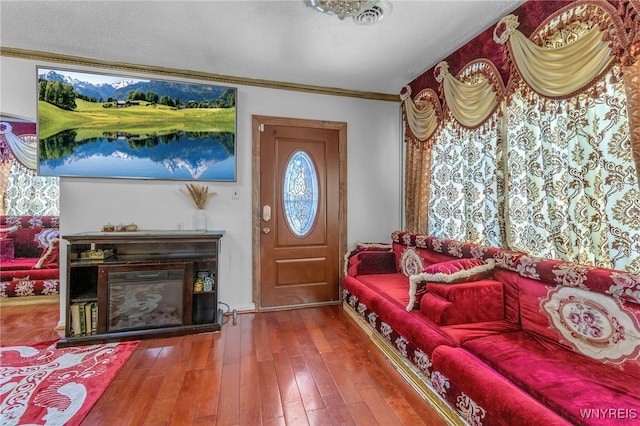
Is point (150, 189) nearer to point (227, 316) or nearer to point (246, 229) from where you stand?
point (246, 229)

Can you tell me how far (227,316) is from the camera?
120 inches

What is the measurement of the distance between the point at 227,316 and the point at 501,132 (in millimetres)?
3106

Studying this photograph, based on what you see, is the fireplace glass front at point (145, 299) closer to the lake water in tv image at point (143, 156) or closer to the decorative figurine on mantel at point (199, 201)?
the decorative figurine on mantel at point (199, 201)

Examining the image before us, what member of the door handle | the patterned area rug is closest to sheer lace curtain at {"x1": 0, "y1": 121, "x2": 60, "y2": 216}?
the patterned area rug

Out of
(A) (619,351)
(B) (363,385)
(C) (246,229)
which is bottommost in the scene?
(B) (363,385)

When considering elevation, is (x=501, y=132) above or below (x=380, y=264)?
above

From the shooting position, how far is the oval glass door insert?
3307mm

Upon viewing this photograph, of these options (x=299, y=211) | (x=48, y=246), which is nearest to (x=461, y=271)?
(x=299, y=211)

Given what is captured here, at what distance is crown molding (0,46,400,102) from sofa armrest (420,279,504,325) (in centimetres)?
253

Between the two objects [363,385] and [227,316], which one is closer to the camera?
[363,385]

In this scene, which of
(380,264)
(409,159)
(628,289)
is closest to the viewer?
(628,289)

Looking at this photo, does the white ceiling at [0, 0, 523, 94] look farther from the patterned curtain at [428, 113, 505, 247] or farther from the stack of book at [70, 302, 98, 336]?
the stack of book at [70, 302, 98, 336]

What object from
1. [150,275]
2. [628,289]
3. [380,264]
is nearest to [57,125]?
[150,275]

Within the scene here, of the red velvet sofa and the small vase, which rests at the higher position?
the small vase
